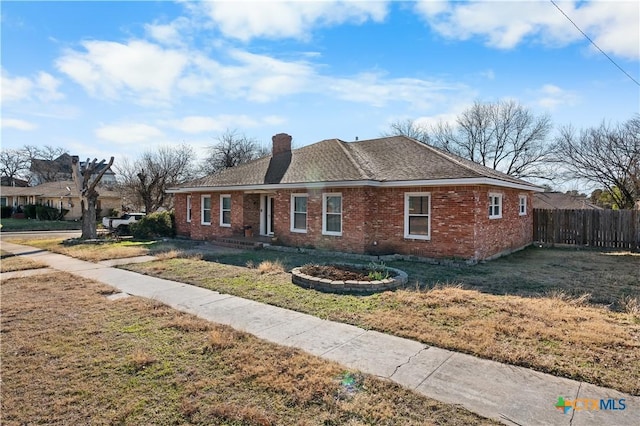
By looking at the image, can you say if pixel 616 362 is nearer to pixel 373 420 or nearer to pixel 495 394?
pixel 495 394

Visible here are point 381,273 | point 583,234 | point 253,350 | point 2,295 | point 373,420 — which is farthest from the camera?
point 583,234

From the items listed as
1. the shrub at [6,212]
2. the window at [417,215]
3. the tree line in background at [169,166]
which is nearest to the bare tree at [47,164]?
the shrub at [6,212]

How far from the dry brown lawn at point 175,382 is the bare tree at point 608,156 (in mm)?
30123

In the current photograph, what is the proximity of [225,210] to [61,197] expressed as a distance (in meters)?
29.4

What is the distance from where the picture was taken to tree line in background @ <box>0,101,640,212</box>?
87.1 feet

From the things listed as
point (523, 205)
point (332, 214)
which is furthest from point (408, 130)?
point (332, 214)

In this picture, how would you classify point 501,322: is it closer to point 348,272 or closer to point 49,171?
point 348,272

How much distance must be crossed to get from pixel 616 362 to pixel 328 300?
173 inches

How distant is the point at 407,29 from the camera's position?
9.59m

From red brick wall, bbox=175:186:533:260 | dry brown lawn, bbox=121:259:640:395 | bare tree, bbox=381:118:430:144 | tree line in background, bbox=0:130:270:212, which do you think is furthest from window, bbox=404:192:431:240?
bare tree, bbox=381:118:430:144

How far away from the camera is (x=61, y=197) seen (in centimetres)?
3722

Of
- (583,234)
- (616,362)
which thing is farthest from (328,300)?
(583,234)
